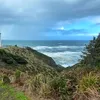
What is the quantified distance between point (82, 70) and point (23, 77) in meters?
3.40

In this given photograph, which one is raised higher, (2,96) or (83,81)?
(83,81)

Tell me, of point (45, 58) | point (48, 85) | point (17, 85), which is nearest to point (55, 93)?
point (48, 85)

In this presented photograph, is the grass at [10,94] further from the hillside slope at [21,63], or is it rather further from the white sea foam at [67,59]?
the white sea foam at [67,59]

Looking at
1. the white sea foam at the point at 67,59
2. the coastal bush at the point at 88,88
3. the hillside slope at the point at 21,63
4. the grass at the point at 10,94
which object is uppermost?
the coastal bush at the point at 88,88

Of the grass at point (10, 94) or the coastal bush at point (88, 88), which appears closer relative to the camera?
the coastal bush at point (88, 88)

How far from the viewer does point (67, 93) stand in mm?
10117

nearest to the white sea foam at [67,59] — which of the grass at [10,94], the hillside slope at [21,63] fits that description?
the hillside slope at [21,63]

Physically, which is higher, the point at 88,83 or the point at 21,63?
the point at 88,83

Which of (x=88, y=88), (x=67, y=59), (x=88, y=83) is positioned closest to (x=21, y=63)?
(x=88, y=83)

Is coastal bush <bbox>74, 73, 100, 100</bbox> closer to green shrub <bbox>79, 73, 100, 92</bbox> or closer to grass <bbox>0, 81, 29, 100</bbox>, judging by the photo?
green shrub <bbox>79, 73, 100, 92</bbox>

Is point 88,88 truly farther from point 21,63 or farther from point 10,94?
point 21,63

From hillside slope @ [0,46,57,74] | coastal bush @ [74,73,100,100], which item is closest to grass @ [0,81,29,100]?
coastal bush @ [74,73,100,100]

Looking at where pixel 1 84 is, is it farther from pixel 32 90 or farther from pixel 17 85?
pixel 32 90

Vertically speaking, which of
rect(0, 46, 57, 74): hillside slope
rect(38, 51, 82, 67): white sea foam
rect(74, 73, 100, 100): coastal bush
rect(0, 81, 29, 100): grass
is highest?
rect(74, 73, 100, 100): coastal bush
